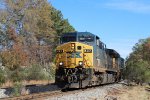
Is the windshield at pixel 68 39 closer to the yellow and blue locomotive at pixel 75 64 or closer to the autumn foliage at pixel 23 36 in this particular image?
→ the yellow and blue locomotive at pixel 75 64

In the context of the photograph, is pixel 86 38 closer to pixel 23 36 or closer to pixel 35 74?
pixel 35 74

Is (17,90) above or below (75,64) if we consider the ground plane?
below

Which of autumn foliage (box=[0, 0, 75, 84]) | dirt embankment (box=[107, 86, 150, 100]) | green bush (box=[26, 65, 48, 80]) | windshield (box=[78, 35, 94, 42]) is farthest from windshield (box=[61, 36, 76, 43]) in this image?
green bush (box=[26, 65, 48, 80])

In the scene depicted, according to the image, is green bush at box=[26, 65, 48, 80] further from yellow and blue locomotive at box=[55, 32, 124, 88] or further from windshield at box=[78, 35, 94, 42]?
yellow and blue locomotive at box=[55, 32, 124, 88]

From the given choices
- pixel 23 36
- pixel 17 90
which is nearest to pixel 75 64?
pixel 17 90

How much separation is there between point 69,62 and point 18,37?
80.7ft

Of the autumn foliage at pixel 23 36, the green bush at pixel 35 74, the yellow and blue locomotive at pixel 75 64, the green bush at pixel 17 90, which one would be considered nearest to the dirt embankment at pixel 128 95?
the yellow and blue locomotive at pixel 75 64

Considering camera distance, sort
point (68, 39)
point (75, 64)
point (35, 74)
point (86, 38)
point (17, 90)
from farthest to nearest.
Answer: point (35, 74)
point (86, 38)
point (68, 39)
point (75, 64)
point (17, 90)

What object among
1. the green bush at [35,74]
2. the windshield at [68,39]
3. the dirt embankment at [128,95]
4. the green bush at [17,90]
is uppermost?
the windshield at [68,39]

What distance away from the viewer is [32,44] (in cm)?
5519

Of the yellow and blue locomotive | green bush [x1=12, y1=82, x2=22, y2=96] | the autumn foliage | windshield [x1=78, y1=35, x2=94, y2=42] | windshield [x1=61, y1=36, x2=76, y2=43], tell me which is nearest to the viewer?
green bush [x1=12, y1=82, x2=22, y2=96]

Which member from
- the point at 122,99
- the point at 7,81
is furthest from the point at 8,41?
the point at 122,99

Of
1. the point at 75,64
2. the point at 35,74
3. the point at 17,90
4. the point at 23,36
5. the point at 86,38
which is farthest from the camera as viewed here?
the point at 23,36

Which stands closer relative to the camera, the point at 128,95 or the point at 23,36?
the point at 128,95
